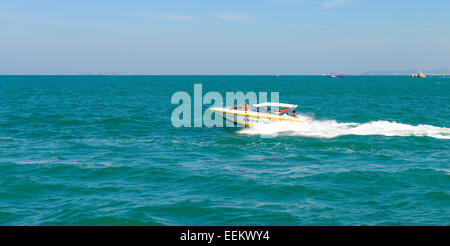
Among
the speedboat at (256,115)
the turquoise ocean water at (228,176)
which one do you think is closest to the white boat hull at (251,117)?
the speedboat at (256,115)

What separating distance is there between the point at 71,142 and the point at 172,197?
584 inches

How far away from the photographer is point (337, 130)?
32.8 metres

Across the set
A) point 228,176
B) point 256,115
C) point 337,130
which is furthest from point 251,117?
point 228,176

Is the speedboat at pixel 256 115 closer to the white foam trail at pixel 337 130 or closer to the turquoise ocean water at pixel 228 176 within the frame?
the white foam trail at pixel 337 130

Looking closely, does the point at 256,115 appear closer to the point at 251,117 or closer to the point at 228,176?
the point at 251,117

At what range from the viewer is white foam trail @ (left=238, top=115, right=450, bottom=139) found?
30852 mm

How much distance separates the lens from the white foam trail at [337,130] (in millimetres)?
30852

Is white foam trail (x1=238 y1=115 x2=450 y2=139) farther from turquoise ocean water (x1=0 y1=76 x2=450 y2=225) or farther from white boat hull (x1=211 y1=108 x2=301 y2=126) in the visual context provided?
white boat hull (x1=211 y1=108 x2=301 y2=126)

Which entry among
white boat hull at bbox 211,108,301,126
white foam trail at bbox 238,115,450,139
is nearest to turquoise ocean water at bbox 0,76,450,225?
white foam trail at bbox 238,115,450,139

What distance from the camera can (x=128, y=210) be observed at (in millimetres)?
15078
